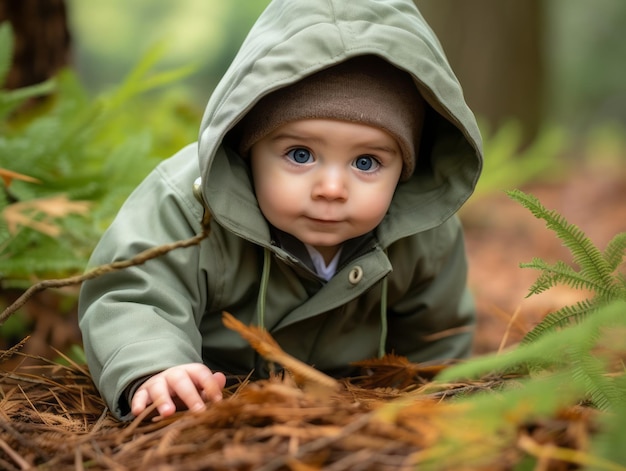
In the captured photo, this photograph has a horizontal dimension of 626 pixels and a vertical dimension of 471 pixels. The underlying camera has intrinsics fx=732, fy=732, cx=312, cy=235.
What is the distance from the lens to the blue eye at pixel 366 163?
6.73 ft

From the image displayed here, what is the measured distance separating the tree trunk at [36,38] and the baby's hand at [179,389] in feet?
7.81

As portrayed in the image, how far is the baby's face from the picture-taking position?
6.44 feet

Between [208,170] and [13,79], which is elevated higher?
[208,170]

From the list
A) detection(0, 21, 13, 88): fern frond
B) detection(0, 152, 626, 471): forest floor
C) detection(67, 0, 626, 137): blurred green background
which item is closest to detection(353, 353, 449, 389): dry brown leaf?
detection(0, 152, 626, 471): forest floor

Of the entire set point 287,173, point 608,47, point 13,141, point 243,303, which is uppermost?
point 287,173

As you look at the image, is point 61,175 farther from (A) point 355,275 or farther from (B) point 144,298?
(A) point 355,275

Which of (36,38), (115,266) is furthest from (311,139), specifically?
(36,38)

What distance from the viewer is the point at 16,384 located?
2041 mm

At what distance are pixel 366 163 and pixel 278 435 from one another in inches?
36.5

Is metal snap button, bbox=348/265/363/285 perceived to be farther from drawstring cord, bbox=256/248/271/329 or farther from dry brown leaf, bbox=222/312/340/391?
dry brown leaf, bbox=222/312/340/391

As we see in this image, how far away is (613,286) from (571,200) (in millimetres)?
4803

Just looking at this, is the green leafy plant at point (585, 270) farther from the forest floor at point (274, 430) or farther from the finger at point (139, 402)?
the finger at point (139, 402)

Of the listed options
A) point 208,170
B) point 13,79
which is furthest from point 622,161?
point 208,170

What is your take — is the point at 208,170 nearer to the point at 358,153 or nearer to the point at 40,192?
the point at 358,153
